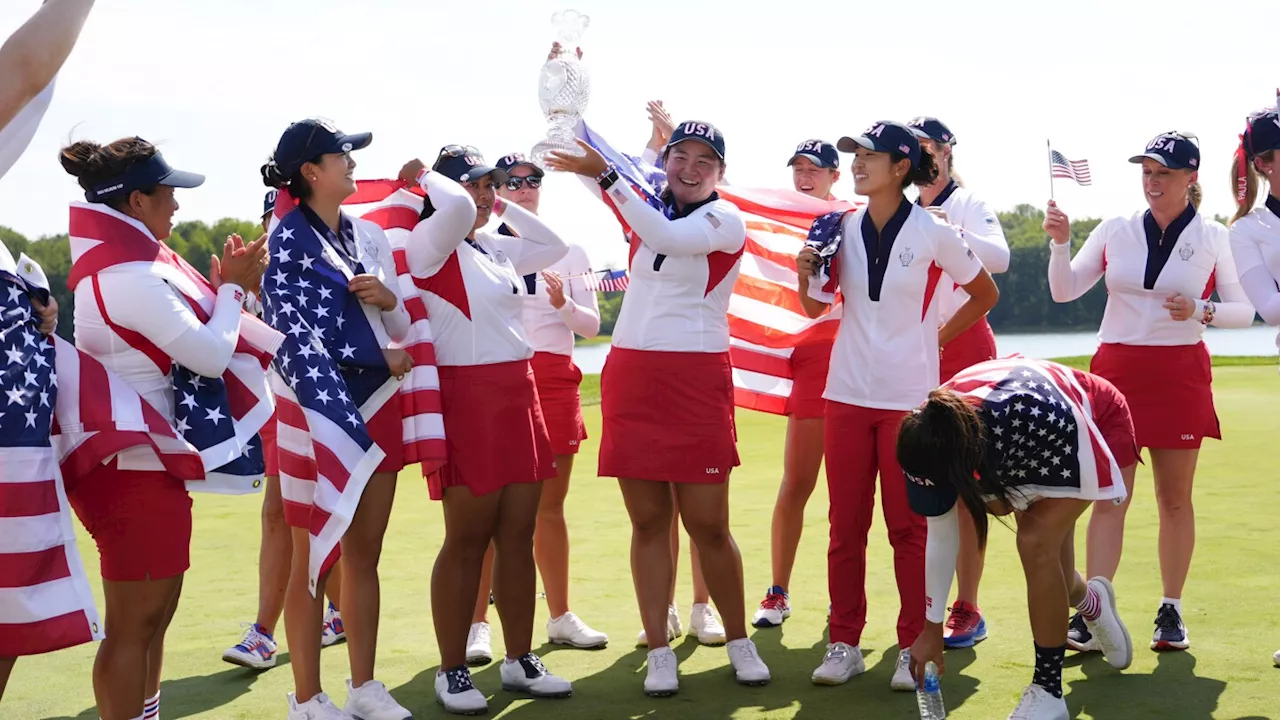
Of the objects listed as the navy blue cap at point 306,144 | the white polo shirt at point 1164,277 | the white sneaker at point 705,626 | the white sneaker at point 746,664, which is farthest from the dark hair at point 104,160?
the white polo shirt at point 1164,277

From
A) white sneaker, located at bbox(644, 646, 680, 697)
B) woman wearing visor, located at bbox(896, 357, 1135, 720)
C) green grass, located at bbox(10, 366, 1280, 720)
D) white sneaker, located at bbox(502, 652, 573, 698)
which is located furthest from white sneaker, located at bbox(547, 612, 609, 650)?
woman wearing visor, located at bbox(896, 357, 1135, 720)

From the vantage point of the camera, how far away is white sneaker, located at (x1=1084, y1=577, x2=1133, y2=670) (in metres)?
4.87

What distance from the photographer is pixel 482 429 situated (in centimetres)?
480

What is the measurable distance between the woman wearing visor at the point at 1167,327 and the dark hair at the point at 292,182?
10.1 feet

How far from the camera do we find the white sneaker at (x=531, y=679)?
4.89m

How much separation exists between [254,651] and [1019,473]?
10.2 ft

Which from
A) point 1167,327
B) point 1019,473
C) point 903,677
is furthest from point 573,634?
point 1167,327

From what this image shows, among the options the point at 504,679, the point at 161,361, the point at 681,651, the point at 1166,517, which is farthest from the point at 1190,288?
the point at 161,361

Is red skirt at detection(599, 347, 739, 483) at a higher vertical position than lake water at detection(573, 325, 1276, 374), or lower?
higher

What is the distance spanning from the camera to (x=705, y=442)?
4.99 m

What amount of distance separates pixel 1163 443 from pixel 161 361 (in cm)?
390

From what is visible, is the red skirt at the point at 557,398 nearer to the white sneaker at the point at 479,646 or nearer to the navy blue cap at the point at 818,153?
the white sneaker at the point at 479,646

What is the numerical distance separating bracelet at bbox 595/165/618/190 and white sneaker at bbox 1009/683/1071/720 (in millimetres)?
2259

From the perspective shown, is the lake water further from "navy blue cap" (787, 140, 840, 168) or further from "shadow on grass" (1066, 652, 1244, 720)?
"shadow on grass" (1066, 652, 1244, 720)
